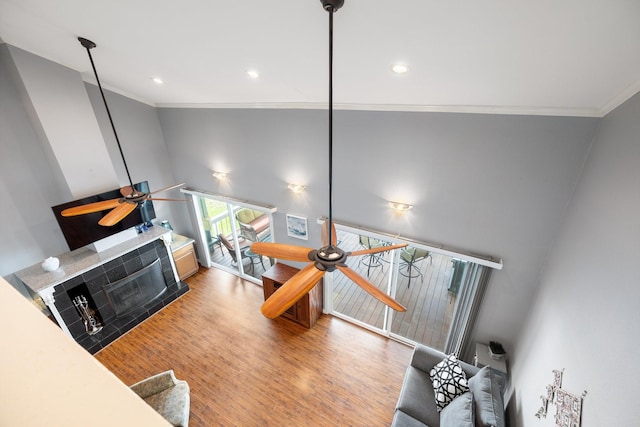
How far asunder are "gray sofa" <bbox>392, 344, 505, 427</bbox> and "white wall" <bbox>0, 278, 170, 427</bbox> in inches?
128

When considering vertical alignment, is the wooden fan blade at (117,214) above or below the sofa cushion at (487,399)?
above

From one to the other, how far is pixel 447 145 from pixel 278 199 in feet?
9.31

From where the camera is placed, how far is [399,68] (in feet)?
6.99

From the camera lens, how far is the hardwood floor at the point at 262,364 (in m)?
3.55

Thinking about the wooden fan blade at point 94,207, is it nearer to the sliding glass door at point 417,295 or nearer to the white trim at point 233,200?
the white trim at point 233,200

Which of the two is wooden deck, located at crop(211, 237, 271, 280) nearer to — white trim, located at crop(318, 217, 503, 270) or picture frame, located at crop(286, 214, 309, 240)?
picture frame, located at crop(286, 214, 309, 240)

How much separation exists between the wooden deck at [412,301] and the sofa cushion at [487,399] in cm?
134

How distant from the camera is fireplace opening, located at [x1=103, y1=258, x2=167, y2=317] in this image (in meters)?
4.66

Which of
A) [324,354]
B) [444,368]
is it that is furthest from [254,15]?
[324,354]

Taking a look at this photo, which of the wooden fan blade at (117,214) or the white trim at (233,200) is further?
the white trim at (233,200)

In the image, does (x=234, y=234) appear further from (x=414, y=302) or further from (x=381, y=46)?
(x=381, y=46)

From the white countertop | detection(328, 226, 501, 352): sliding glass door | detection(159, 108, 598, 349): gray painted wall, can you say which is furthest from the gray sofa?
the white countertop

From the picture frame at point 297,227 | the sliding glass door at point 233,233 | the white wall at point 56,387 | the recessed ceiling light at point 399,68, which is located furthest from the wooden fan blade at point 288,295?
the sliding glass door at point 233,233

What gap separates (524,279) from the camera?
324 centimetres
